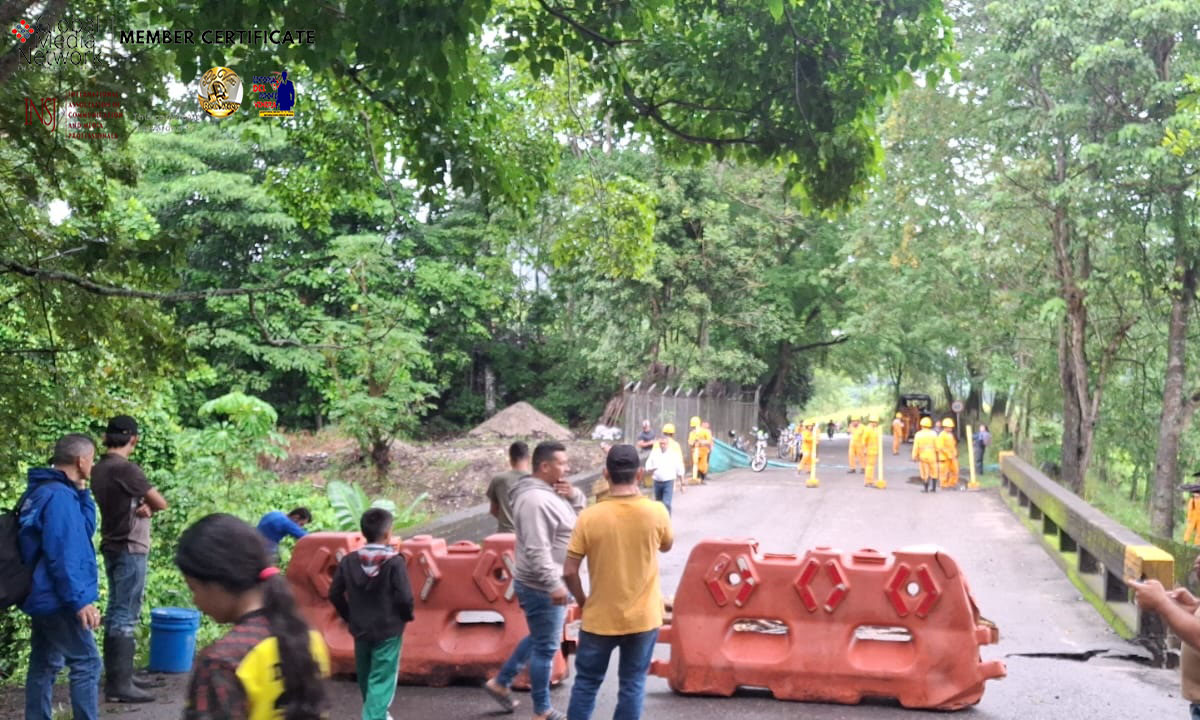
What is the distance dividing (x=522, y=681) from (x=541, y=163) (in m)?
5.32

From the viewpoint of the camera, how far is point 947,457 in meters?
27.9

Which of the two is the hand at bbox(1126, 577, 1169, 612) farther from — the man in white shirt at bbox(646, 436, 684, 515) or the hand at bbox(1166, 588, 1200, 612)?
the man in white shirt at bbox(646, 436, 684, 515)

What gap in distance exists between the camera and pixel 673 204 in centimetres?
3406

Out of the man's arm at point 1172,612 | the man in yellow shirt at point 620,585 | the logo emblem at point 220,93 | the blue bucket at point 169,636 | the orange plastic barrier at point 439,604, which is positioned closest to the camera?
the man's arm at point 1172,612

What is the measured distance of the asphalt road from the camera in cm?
808

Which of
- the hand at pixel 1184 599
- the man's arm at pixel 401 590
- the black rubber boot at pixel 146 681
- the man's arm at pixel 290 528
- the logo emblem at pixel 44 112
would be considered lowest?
the black rubber boot at pixel 146 681

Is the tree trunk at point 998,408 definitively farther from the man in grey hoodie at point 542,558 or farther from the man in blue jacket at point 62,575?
the man in blue jacket at point 62,575

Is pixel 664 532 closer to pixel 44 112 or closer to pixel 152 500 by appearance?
pixel 152 500

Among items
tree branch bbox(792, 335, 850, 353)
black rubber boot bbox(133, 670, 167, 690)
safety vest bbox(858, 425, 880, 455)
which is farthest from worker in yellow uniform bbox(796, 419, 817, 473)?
black rubber boot bbox(133, 670, 167, 690)

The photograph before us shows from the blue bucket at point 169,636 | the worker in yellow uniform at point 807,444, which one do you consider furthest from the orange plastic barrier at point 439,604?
the worker in yellow uniform at point 807,444

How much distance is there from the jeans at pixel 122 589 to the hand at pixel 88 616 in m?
1.56

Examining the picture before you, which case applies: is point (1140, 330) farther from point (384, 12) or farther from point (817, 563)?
point (384, 12)

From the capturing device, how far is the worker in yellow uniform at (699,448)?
27078 millimetres

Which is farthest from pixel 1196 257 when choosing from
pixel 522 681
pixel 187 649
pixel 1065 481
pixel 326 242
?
pixel 326 242
